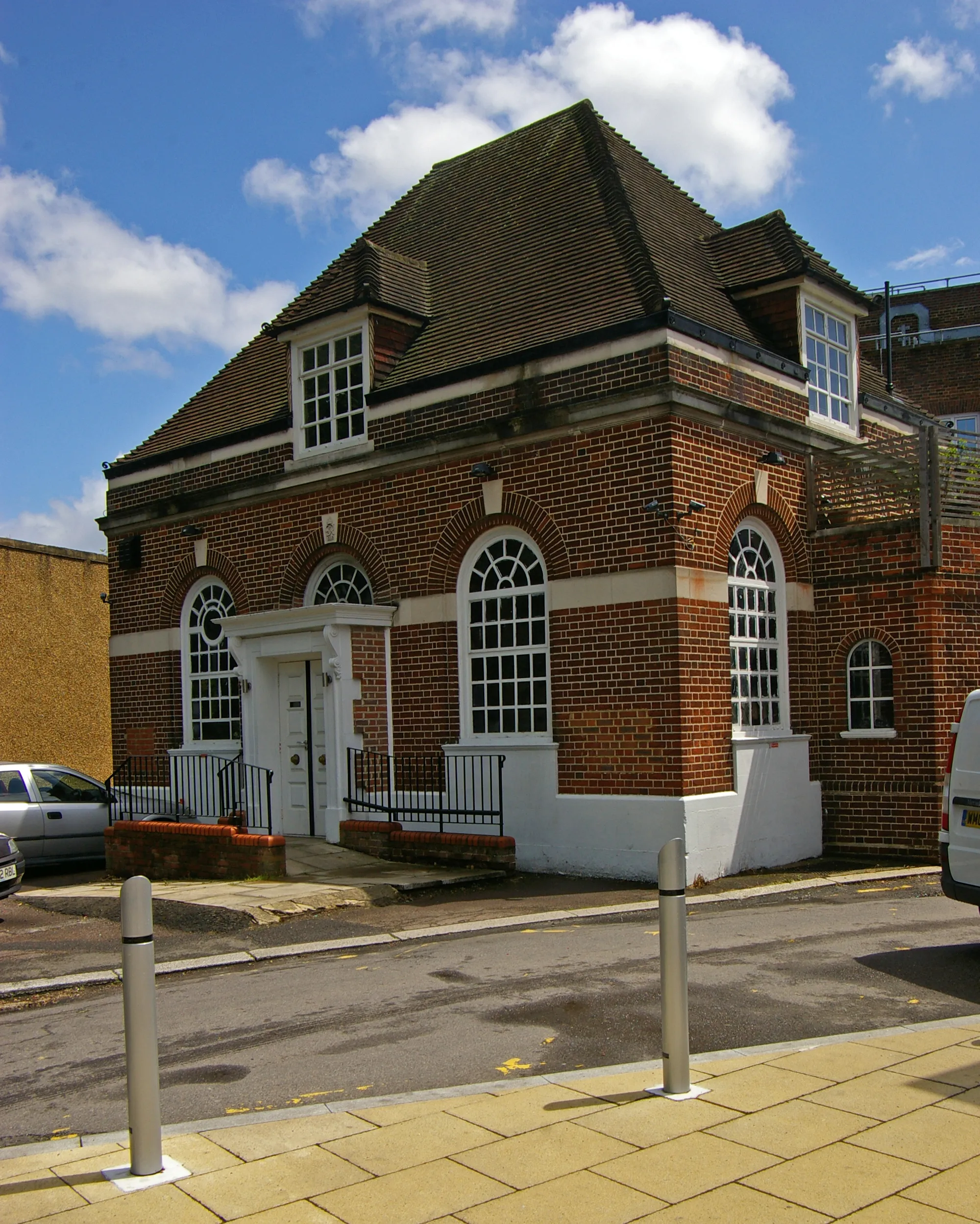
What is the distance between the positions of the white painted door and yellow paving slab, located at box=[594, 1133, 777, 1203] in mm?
10839

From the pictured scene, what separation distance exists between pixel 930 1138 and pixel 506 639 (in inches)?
375

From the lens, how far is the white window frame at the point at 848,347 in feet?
48.6

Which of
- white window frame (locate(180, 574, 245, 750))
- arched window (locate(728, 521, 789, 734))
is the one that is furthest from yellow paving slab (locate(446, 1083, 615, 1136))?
white window frame (locate(180, 574, 245, 750))

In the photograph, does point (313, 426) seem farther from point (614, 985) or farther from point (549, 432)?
point (614, 985)

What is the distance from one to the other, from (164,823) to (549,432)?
6.40 metres

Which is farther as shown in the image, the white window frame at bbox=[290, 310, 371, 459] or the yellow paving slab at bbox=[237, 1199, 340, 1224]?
the white window frame at bbox=[290, 310, 371, 459]

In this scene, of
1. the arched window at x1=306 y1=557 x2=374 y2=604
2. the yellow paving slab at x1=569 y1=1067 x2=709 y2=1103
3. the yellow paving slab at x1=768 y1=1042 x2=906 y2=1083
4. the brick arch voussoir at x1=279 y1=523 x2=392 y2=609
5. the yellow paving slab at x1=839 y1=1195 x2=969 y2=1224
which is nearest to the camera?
the yellow paving slab at x1=839 y1=1195 x2=969 y2=1224

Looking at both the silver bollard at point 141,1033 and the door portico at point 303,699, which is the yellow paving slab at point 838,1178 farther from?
the door portico at point 303,699

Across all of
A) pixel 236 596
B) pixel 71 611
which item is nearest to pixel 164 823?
pixel 236 596

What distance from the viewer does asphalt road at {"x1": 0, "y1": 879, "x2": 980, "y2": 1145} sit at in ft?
18.8

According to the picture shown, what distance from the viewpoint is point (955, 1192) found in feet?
13.1

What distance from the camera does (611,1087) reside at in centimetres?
516

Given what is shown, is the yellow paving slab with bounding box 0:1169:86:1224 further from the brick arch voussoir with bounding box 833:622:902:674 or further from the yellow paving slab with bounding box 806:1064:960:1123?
the brick arch voussoir with bounding box 833:622:902:674

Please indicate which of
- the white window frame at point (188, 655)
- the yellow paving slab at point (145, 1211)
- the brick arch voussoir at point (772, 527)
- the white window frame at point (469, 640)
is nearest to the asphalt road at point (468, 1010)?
the yellow paving slab at point (145, 1211)
